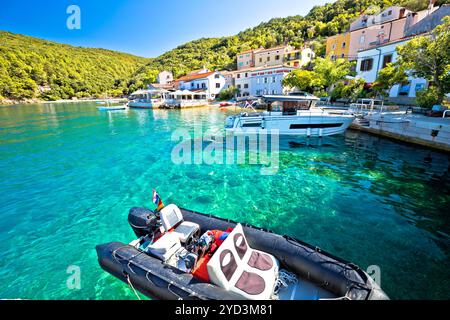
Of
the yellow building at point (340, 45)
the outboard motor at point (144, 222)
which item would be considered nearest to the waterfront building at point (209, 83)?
the yellow building at point (340, 45)

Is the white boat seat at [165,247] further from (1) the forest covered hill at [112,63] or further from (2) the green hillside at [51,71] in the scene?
(2) the green hillside at [51,71]

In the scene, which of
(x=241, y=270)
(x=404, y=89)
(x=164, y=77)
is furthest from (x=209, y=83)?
(x=241, y=270)

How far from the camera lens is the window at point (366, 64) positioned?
28.6 m

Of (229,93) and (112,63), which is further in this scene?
(112,63)

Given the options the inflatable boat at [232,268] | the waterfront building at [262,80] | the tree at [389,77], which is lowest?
the inflatable boat at [232,268]

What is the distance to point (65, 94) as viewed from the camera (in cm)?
9225

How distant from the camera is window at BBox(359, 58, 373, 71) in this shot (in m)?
28.6

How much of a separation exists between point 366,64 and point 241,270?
3542 cm

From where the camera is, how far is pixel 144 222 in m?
5.71

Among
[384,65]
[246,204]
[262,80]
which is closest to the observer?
[246,204]

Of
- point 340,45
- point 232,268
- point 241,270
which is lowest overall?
point 241,270

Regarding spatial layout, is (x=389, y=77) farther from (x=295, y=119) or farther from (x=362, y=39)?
(x=362, y=39)

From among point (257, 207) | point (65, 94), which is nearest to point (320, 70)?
point (257, 207)

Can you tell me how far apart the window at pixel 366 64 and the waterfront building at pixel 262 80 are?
13.6m
